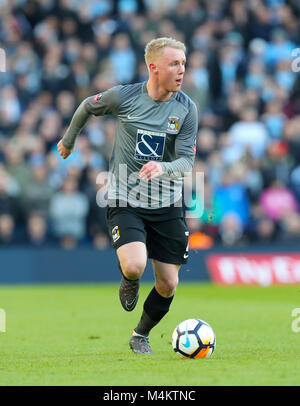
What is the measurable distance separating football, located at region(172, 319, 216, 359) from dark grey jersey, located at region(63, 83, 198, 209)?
3.81 feet

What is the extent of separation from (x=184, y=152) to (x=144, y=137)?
41 cm

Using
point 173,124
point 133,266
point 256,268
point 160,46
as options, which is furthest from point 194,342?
point 256,268

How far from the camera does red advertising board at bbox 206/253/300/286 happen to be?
17.3 meters

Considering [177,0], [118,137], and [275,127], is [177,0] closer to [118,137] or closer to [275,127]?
[275,127]

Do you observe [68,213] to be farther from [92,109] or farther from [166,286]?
[166,286]

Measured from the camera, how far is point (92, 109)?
7.99 meters

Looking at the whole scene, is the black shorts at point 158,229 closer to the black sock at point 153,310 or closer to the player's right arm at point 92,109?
the black sock at point 153,310

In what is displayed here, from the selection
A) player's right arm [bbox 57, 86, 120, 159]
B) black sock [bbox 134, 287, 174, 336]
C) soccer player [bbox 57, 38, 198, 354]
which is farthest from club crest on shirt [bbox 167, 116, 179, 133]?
black sock [bbox 134, 287, 174, 336]

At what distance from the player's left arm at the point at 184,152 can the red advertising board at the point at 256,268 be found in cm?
970

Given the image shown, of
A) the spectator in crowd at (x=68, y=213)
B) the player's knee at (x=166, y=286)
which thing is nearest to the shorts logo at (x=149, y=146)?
the player's knee at (x=166, y=286)

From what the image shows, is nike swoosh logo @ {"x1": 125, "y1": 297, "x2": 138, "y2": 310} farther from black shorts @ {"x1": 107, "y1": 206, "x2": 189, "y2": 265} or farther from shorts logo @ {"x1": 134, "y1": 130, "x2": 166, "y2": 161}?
shorts logo @ {"x1": 134, "y1": 130, "x2": 166, "y2": 161}

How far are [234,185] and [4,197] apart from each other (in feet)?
14.3

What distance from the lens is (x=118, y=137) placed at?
26.4 feet

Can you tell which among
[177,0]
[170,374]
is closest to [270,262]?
[177,0]
